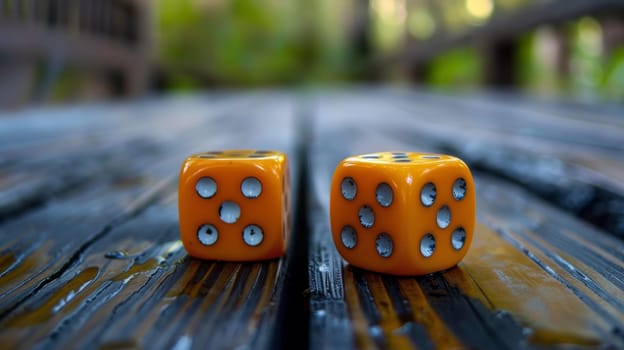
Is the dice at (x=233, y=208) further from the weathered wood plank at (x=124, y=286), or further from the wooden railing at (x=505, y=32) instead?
the wooden railing at (x=505, y=32)

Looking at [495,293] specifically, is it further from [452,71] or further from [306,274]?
[452,71]

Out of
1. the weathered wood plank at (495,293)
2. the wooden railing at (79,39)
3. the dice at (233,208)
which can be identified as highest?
the wooden railing at (79,39)

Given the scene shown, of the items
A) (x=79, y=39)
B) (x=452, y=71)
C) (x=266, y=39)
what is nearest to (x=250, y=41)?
(x=266, y=39)

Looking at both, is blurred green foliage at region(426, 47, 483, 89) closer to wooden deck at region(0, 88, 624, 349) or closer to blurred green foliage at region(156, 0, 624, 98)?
blurred green foliage at region(156, 0, 624, 98)

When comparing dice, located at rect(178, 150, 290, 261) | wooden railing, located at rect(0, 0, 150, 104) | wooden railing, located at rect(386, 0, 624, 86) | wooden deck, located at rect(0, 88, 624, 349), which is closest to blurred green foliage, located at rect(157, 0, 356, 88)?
wooden railing, located at rect(386, 0, 624, 86)

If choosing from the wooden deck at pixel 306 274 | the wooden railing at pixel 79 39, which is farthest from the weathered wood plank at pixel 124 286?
the wooden railing at pixel 79 39
